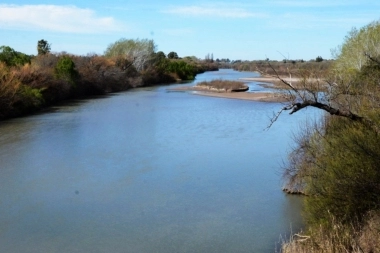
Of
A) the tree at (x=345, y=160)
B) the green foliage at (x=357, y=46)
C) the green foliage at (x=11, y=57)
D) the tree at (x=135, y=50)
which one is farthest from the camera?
the tree at (x=135, y=50)

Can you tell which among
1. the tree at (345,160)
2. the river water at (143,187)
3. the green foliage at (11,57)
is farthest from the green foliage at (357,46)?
the green foliage at (11,57)

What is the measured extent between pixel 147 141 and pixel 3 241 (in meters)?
8.55

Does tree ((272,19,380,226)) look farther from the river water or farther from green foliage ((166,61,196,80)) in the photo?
green foliage ((166,61,196,80))

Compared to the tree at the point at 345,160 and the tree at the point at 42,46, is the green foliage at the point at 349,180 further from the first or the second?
the tree at the point at 42,46

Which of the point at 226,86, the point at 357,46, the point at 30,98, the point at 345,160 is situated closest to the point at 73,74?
the point at 30,98

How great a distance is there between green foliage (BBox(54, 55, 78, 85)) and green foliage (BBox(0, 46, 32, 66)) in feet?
6.90

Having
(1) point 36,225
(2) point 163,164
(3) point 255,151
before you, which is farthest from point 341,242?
(3) point 255,151

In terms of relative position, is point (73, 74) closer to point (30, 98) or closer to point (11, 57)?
point (11, 57)

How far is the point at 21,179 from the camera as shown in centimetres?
1137

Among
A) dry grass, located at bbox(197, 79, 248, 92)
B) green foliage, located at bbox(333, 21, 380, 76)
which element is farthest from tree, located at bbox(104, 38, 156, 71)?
green foliage, located at bbox(333, 21, 380, 76)

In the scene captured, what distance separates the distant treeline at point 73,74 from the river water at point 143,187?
143 inches

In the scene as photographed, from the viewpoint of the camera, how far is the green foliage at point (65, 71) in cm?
3083

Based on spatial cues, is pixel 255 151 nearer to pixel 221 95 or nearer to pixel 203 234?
pixel 203 234

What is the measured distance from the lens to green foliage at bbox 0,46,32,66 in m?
28.6
